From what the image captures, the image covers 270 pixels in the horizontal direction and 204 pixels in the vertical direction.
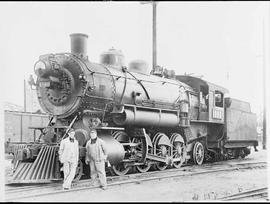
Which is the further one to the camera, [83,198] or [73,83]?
[73,83]

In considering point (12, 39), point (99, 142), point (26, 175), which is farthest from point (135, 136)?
point (12, 39)

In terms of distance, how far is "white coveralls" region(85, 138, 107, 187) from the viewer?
828 centimetres

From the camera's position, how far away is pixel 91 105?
9.59 m

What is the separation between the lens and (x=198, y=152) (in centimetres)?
1370

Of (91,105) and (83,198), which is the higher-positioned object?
(91,105)

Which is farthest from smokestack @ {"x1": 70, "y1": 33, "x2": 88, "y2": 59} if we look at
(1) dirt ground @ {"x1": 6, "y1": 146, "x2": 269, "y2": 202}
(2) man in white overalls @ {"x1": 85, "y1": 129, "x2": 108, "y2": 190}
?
(1) dirt ground @ {"x1": 6, "y1": 146, "x2": 269, "y2": 202}

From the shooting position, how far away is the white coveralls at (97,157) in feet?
27.2

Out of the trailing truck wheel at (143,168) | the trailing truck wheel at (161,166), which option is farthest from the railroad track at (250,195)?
the trailing truck wheel at (161,166)

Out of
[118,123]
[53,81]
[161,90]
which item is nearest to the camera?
[53,81]

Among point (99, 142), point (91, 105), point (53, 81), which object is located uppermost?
point (53, 81)

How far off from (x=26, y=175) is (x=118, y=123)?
278cm

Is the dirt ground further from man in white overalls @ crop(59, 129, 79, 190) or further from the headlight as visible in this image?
the headlight

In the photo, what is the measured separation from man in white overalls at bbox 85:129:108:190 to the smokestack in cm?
246

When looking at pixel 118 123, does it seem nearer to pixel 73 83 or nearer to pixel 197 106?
pixel 73 83
